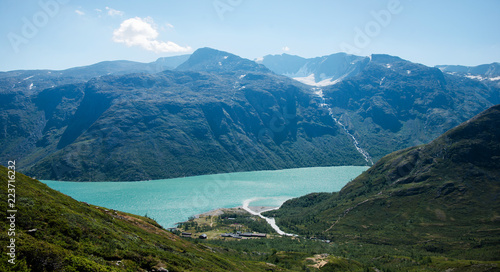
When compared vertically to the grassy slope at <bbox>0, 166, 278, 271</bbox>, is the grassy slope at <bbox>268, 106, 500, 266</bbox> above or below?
below

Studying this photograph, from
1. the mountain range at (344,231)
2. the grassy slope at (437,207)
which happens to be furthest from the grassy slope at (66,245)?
the grassy slope at (437,207)

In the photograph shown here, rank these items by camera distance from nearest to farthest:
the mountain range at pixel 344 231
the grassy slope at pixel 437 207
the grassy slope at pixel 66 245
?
the grassy slope at pixel 66 245, the mountain range at pixel 344 231, the grassy slope at pixel 437 207

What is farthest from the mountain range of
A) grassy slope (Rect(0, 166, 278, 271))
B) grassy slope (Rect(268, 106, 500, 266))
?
grassy slope (Rect(268, 106, 500, 266))

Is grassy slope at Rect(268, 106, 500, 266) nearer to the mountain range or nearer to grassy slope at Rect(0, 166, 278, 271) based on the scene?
the mountain range

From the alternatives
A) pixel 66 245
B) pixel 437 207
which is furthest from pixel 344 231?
pixel 66 245

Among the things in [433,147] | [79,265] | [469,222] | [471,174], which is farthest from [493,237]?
[79,265]

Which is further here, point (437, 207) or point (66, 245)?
point (437, 207)

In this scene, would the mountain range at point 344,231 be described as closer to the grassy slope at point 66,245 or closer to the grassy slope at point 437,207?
the grassy slope at point 66,245

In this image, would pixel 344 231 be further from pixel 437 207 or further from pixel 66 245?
pixel 66 245

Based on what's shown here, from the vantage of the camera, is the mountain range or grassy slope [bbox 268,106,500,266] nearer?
the mountain range
